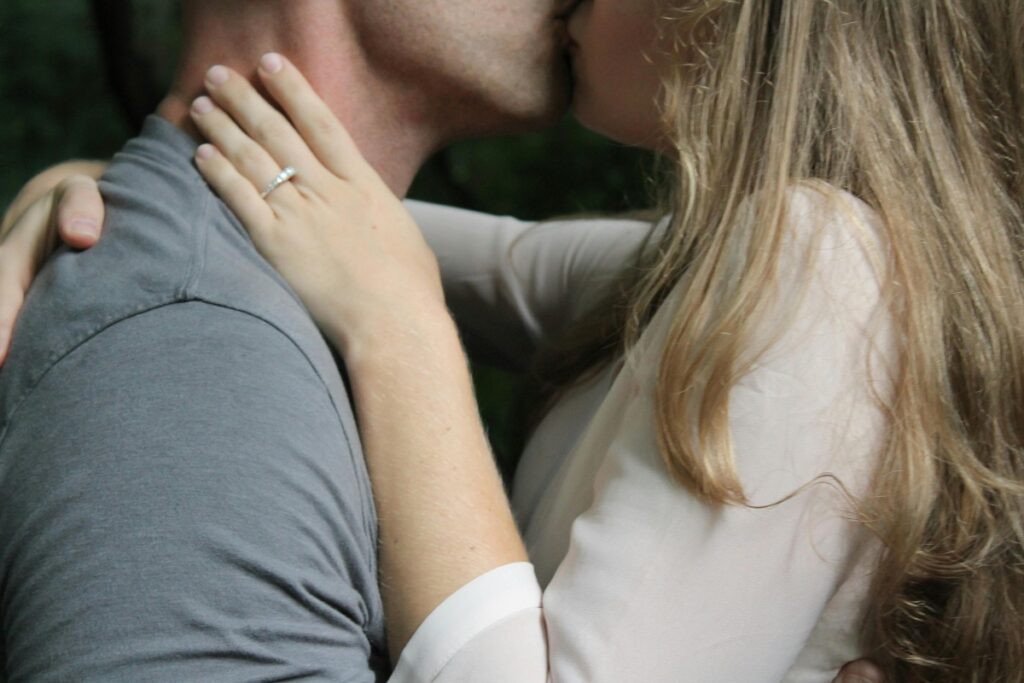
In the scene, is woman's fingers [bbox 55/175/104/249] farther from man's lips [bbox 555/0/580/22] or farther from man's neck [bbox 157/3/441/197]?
man's lips [bbox 555/0/580/22]

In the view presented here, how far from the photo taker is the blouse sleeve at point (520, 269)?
196 centimetres

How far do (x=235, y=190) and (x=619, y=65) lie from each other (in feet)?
1.74

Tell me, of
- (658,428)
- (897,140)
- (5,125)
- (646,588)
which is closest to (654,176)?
(897,140)

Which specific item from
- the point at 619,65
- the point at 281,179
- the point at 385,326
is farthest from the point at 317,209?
the point at 619,65

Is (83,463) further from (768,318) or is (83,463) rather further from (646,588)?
(768,318)

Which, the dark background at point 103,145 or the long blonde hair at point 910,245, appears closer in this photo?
the long blonde hair at point 910,245

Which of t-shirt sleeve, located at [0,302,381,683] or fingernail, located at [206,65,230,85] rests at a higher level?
fingernail, located at [206,65,230,85]

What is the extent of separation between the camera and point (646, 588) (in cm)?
116

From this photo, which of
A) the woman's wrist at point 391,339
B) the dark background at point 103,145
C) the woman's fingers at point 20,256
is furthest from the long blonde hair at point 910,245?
the dark background at point 103,145

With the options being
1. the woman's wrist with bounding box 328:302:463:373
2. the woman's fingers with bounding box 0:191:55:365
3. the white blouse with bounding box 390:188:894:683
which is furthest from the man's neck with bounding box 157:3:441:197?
the white blouse with bounding box 390:188:894:683

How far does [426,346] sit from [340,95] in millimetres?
415

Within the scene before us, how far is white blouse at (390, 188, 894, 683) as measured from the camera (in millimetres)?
1143

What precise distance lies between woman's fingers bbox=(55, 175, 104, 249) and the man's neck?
162 mm

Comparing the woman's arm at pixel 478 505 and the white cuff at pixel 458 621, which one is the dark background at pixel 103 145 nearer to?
the woman's arm at pixel 478 505
